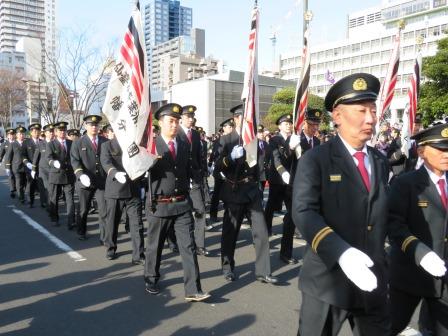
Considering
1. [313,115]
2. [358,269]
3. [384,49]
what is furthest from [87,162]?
[384,49]

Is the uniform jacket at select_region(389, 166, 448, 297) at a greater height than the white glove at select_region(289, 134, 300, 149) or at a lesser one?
lesser

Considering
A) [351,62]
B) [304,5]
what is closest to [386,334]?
[304,5]

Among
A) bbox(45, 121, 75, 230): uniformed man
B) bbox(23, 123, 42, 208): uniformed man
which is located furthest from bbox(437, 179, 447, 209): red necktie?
bbox(23, 123, 42, 208): uniformed man

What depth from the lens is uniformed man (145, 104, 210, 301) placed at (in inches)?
195

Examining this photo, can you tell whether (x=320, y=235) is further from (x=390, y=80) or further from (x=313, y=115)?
(x=390, y=80)

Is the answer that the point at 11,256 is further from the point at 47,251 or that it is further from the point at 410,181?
the point at 410,181

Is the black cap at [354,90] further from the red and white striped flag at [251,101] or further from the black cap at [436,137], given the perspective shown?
the red and white striped flag at [251,101]

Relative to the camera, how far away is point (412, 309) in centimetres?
321

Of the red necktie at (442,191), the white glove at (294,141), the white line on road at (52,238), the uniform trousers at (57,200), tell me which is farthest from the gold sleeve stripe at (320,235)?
the uniform trousers at (57,200)

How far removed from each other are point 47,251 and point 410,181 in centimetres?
604

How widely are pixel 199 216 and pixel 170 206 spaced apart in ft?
6.53

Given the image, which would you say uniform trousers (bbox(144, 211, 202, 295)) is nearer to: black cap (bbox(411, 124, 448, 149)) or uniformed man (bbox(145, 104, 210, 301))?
uniformed man (bbox(145, 104, 210, 301))

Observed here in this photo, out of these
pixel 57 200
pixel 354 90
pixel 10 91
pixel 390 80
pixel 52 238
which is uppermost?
pixel 10 91

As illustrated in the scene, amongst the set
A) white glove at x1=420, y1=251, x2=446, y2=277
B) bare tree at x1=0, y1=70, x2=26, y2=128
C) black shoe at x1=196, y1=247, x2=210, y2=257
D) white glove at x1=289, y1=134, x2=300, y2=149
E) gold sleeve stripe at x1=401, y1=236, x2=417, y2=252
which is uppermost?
bare tree at x1=0, y1=70, x2=26, y2=128
